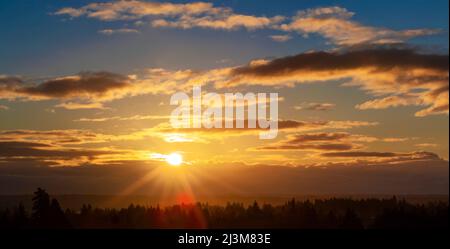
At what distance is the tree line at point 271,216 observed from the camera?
106 m

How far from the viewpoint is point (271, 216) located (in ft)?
455

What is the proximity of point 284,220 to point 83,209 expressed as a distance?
44613mm

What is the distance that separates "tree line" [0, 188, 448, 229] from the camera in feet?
349

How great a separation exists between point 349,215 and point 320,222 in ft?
112

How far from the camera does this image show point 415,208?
120 m
